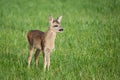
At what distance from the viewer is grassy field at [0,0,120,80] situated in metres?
8.41

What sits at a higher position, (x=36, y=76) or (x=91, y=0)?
(x=91, y=0)

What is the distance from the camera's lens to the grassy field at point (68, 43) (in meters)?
8.41

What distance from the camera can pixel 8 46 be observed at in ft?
37.0

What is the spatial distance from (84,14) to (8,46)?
9062mm

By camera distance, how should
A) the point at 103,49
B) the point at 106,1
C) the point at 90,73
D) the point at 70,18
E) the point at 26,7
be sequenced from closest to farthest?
the point at 90,73, the point at 103,49, the point at 70,18, the point at 26,7, the point at 106,1

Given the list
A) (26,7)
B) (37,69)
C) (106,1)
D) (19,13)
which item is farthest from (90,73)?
(106,1)

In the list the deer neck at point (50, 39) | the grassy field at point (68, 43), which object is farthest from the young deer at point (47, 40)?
the grassy field at point (68, 43)

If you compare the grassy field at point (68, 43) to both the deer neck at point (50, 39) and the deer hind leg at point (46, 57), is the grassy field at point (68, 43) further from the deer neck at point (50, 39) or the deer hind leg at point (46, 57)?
the deer neck at point (50, 39)

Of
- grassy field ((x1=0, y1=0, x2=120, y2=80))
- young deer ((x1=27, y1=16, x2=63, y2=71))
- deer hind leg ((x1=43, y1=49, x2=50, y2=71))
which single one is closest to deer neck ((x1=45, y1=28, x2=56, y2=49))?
young deer ((x1=27, y1=16, x2=63, y2=71))

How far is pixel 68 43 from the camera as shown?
1190cm

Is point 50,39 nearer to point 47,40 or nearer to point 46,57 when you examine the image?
point 47,40

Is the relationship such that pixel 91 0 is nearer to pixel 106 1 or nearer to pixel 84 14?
pixel 106 1

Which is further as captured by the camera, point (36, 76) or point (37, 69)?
point (37, 69)

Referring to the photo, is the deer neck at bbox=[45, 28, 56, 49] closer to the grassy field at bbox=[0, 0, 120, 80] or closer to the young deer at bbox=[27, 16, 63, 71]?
the young deer at bbox=[27, 16, 63, 71]
